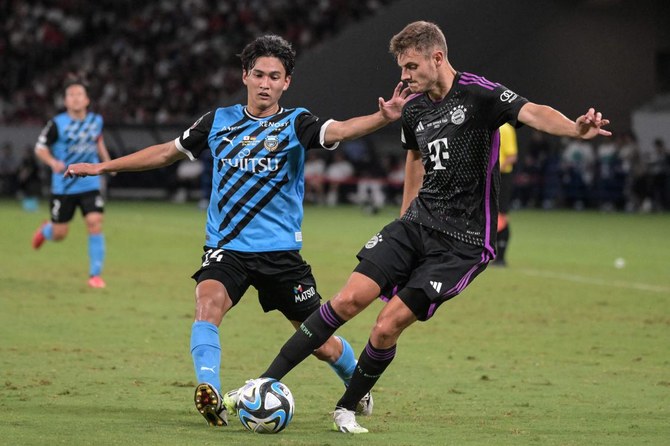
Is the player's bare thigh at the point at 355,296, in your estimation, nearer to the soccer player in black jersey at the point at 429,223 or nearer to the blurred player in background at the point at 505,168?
the soccer player in black jersey at the point at 429,223

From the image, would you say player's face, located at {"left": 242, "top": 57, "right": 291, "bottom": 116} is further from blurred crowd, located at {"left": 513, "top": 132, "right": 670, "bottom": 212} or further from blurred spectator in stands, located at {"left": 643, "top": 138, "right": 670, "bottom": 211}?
blurred spectator in stands, located at {"left": 643, "top": 138, "right": 670, "bottom": 211}

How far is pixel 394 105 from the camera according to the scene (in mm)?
6684

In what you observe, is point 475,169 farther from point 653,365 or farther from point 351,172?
point 351,172

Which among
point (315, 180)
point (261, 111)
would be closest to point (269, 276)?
point (261, 111)

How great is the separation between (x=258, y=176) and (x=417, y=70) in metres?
1.14

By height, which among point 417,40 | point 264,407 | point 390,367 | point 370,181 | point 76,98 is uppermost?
point 417,40

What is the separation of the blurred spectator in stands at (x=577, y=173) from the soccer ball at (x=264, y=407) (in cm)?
2712

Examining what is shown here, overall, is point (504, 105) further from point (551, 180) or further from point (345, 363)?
point (551, 180)

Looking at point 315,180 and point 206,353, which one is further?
point 315,180

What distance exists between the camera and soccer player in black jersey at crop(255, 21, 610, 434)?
6.60 m

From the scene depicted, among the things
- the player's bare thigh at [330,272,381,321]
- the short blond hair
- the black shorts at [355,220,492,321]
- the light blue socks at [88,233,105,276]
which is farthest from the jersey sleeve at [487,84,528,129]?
the light blue socks at [88,233,105,276]

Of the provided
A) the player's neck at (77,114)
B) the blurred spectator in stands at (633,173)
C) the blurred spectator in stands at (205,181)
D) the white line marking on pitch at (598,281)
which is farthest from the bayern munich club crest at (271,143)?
the blurred spectator in stands at (633,173)

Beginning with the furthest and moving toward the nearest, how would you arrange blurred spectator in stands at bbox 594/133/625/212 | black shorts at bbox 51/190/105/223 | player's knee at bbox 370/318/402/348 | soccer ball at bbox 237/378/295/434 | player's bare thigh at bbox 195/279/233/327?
1. blurred spectator in stands at bbox 594/133/625/212
2. black shorts at bbox 51/190/105/223
3. player's bare thigh at bbox 195/279/233/327
4. player's knee at bbox 370/318/402/348
5. soccer ball at bbox 237/378/295/434

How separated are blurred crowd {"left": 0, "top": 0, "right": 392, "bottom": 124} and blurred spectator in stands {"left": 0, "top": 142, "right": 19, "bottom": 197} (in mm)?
1667
